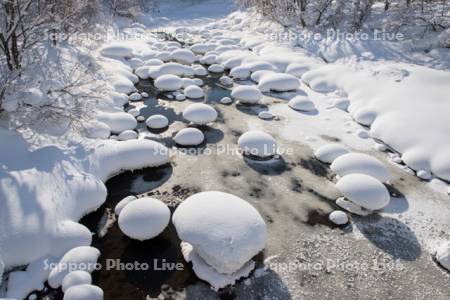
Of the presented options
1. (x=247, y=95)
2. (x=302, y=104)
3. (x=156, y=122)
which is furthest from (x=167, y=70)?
(x=302, y=104)

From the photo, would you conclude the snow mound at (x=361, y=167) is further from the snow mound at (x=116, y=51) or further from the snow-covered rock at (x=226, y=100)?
the snow mound at (x=116, y=51)

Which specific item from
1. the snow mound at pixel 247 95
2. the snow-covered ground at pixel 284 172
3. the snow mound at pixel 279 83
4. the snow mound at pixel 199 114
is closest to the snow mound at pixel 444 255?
the snow-covered ground at pixel 284 172

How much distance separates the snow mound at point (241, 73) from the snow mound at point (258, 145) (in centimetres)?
497

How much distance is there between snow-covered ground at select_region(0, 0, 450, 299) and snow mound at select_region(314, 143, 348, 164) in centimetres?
5

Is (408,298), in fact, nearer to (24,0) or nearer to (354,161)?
(354,161)

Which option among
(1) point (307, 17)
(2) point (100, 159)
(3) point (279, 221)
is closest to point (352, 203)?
(3) point (279, 221)

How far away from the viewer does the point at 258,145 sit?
802 cm

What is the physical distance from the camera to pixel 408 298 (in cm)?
512

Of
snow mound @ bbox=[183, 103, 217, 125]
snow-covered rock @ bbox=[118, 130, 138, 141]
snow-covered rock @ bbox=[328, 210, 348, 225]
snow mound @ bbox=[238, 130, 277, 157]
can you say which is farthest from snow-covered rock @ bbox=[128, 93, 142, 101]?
snow-covered rock @ bbox=[328, 210, 348, 225]

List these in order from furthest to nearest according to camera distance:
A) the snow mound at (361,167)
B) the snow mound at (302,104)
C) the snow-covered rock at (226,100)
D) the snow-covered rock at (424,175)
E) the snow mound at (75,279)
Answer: the snow-covered rock at (226,100), the snow mound at (302,104), the snow-covered rock at (424,175), the snow mound at (361,167), the snow mound at (75,279)

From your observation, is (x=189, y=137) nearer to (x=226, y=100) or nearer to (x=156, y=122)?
(x=156, y=122)

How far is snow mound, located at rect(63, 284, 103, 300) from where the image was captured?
4594 mm

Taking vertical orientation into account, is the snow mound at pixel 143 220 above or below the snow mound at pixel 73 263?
above

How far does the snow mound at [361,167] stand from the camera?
6.97 meters
